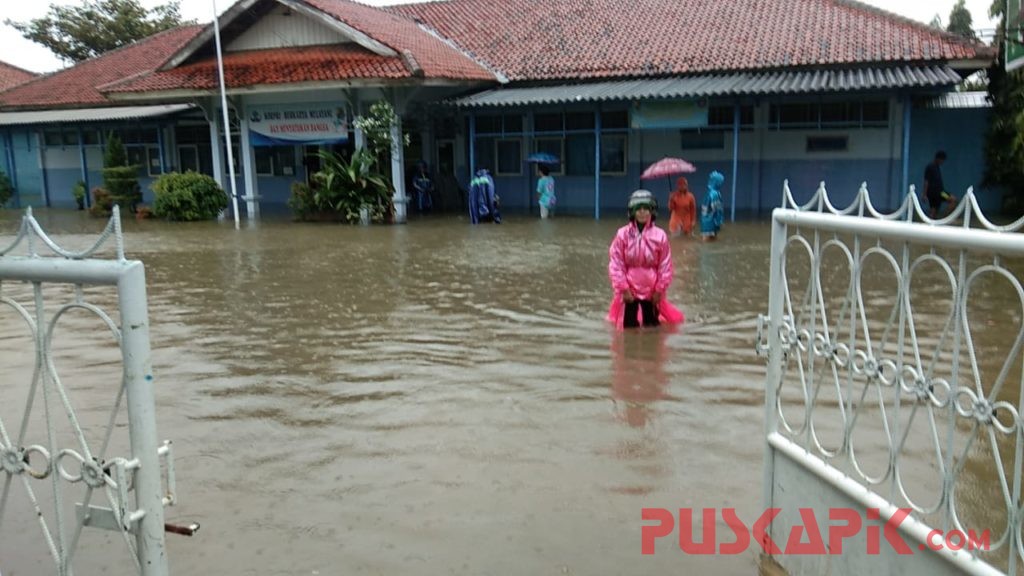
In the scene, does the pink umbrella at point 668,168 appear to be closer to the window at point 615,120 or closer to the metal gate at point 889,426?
the window at point 615,120

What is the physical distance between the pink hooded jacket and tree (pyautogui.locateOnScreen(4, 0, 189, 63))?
107 feet

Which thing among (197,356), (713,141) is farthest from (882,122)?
(197,356)

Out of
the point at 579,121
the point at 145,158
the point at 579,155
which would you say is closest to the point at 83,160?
the point at 145,158

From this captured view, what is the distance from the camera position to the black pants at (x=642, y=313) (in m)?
7.07

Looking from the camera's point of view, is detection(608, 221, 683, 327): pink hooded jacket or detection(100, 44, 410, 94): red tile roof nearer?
detection(608, 221, 683, 327): pink hooded jacket

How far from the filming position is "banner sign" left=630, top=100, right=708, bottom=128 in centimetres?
1684

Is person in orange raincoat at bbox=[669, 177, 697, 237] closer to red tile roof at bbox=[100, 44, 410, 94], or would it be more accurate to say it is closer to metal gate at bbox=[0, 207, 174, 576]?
red tile roof at bbox=[100, 44, 410, 94]

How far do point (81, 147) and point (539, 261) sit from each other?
1861cm

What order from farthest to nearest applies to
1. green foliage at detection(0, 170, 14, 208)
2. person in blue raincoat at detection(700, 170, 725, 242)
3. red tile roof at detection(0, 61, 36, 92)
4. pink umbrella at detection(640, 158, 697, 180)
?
red tile roof at detection(0, 61, 36, 92)
green foliage at detection(0, 170, 14, 208)
pink umbrella at detection(640, 158, 697, 180)
person in blue raincoat at detection(700, 170, 725, 242)

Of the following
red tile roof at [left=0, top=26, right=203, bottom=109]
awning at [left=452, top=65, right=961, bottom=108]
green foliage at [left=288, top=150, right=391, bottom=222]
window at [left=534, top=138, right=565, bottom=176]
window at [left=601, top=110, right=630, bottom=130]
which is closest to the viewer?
awning at [left=452, top=65, right=961, bottom=108]

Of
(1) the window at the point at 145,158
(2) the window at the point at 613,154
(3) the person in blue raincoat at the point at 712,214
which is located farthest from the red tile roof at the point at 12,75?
(3) the person in blue raincoat at the point at 712,214

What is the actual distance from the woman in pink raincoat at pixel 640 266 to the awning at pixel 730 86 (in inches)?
381

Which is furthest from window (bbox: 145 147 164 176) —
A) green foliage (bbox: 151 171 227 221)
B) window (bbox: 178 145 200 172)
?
green foliage (bbox: 151 171 227 221)

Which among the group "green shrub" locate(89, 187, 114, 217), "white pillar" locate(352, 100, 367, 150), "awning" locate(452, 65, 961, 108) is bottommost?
"green shrub" locate(89, 187, 114, 217)
